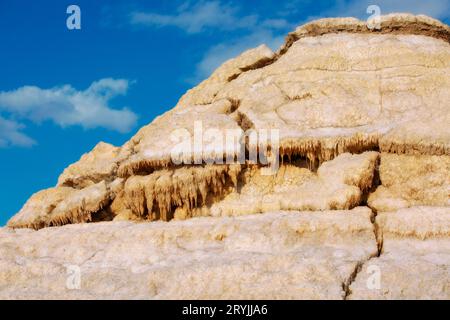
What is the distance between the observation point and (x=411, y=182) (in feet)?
61.3

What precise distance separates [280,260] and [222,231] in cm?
300

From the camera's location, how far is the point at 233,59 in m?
26.5

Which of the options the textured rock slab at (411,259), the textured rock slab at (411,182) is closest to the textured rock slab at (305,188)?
the textured rock slab at (411,182)

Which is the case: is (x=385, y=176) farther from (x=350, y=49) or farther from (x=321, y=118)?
(x=350, y=49)

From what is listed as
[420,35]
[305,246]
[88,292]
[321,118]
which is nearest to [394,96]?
[321,118]

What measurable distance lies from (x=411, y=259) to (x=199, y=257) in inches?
205

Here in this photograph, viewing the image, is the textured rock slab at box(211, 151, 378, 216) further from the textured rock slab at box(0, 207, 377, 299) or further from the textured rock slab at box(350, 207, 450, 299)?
the textured rock slab at box(350, 207, 450, 299)

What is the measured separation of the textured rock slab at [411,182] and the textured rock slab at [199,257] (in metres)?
1.19

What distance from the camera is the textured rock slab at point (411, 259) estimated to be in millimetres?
13384

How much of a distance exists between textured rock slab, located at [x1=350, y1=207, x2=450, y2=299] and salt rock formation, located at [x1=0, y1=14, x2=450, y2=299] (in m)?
0.04

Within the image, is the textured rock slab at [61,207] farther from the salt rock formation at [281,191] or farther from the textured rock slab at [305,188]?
the textured rock slab at [305,188]

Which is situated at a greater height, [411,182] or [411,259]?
[411,182]

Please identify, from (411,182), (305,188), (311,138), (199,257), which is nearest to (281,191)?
(305,188)

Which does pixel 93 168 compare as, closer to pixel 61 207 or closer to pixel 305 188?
pixel 61 207
